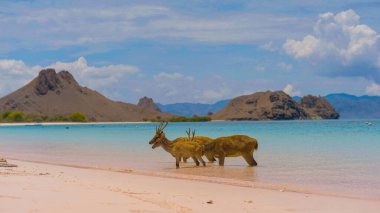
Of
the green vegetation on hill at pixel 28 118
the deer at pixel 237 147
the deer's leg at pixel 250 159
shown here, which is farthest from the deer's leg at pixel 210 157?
the green vegetation on hill at pixel 28 118

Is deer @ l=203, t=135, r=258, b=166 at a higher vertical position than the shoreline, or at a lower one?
higher

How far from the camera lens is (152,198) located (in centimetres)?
994

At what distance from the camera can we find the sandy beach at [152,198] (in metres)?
8.76

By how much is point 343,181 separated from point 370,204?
161 inches

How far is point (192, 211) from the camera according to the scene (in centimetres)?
861

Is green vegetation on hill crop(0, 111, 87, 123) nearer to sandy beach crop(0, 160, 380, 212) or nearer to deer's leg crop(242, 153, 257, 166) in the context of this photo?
deer's leg crop(242, 153, 257, 166)

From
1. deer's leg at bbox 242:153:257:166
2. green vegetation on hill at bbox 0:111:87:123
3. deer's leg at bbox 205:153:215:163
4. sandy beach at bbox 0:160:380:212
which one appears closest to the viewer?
sandy beach at bbox 0:160:380:212

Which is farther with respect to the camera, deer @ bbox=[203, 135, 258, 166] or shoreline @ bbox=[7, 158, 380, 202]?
deer @ bbox=[203, 135, 258, 166]

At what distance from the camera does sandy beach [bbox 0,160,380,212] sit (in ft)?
28.8

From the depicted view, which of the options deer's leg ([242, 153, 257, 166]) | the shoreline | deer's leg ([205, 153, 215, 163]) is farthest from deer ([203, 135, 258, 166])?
the shoreline

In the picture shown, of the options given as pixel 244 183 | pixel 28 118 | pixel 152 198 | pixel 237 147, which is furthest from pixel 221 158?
pixel 28 118

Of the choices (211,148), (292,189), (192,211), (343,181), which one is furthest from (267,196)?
(211,148)

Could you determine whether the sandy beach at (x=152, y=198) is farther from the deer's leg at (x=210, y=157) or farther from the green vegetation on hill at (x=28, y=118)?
the green vegetation on hill at (x=28, y=118)

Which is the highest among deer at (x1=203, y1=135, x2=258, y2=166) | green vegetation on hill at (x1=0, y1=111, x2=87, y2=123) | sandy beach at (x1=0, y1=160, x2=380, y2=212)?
green vegetation on hill at (x1=0, y1=111, x2=87, y2=123)
